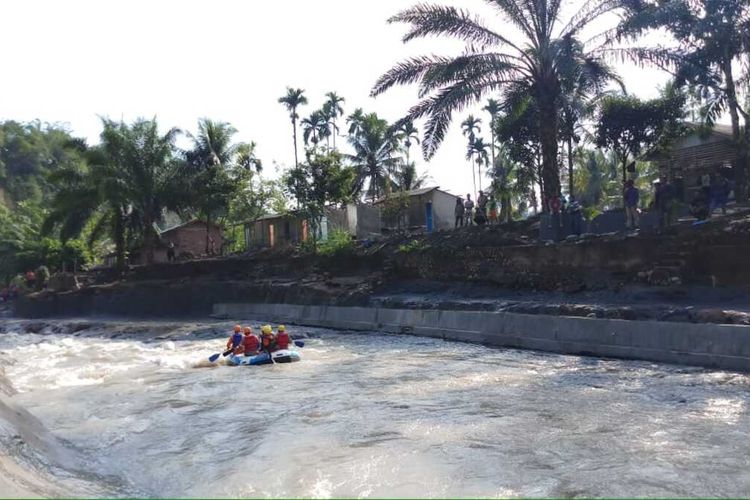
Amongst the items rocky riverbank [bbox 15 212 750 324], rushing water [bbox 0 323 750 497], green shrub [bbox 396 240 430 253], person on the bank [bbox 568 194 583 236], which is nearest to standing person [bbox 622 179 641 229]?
rocky riverbank [bbox 15 212 750 324]

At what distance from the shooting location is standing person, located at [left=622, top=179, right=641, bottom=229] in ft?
69.4

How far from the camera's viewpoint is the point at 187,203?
43469mm

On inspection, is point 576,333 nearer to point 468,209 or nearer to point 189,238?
point 468,209

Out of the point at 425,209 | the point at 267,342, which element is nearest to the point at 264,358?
the point at 267,342

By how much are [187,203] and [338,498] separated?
38579mm

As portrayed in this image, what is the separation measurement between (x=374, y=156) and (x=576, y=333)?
41.8 meters

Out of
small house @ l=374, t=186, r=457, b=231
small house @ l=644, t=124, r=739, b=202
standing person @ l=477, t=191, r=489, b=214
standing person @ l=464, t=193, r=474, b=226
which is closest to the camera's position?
small house @ l=644, t=124, r=739, b=202

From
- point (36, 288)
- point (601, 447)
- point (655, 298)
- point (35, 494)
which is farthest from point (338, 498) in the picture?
point (36, 288)

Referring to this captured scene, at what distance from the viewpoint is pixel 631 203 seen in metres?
21.4

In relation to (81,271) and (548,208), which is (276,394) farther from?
(81,271)

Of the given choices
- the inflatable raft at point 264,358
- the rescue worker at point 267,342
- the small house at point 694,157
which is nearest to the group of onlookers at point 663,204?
the small house at point 694,157

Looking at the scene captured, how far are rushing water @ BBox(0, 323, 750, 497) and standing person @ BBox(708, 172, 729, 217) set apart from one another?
26.0 ft

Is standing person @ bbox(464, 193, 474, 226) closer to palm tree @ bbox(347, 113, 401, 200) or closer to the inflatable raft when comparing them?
the inflatable raft

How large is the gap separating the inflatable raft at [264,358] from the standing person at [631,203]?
Answer: 36.9 feet
